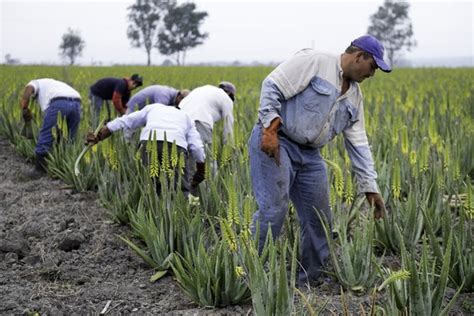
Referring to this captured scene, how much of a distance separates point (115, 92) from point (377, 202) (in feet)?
15.6

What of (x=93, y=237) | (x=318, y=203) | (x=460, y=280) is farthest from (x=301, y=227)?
(x=93, y=237)

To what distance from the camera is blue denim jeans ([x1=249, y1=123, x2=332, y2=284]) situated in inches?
127

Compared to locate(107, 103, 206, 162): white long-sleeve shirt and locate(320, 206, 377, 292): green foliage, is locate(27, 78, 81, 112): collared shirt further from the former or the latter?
locate(320, 206, 377, 292): green foliage

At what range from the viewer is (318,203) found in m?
3.42

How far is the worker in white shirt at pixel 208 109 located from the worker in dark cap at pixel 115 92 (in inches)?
74.3

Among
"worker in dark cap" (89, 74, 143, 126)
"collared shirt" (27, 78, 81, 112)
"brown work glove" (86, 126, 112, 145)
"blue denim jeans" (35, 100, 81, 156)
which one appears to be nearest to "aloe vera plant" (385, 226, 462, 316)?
"brown work glove" (86, 126, 112, 145)

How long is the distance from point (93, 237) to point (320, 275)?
5.98ft

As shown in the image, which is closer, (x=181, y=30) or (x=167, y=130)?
(x=167, y=130)

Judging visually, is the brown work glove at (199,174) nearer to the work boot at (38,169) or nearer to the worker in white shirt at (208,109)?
the worker in white shirt at (208,109)

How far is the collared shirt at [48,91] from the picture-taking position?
21.0ft

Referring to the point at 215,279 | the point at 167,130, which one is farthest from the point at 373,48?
the point at 167,130

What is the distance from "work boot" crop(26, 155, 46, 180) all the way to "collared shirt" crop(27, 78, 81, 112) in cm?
56

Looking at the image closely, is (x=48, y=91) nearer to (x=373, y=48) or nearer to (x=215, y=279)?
(x=215, y=279)

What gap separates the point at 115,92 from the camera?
7406 millimetres
